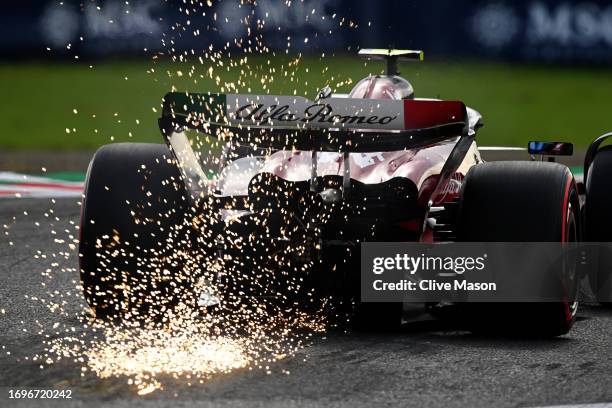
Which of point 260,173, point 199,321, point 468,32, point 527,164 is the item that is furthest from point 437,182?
point 468,32

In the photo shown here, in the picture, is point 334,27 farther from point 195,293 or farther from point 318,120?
point 318,120

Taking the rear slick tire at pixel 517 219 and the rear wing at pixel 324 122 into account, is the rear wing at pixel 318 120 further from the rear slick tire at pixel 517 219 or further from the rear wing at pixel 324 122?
the rear slick tire at pixel 517 219

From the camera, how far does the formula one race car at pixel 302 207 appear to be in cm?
611

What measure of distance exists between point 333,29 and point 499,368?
1592 centimetres

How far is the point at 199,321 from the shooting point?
255 inches

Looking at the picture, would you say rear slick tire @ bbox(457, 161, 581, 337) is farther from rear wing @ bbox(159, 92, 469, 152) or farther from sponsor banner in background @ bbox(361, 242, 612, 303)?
rear wing @ bbox(159, 92, 469, 152)

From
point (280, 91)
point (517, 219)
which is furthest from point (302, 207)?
point (280, 91)

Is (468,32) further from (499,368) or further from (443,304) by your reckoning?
(499,368)

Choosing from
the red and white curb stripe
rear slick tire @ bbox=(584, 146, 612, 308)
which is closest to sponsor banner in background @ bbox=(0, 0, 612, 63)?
the red and white curb stripe

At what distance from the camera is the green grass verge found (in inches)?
727

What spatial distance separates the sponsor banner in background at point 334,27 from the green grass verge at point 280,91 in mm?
371

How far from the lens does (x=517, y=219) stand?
612cm

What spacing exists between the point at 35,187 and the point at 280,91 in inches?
327

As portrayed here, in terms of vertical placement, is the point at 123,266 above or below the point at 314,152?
below
